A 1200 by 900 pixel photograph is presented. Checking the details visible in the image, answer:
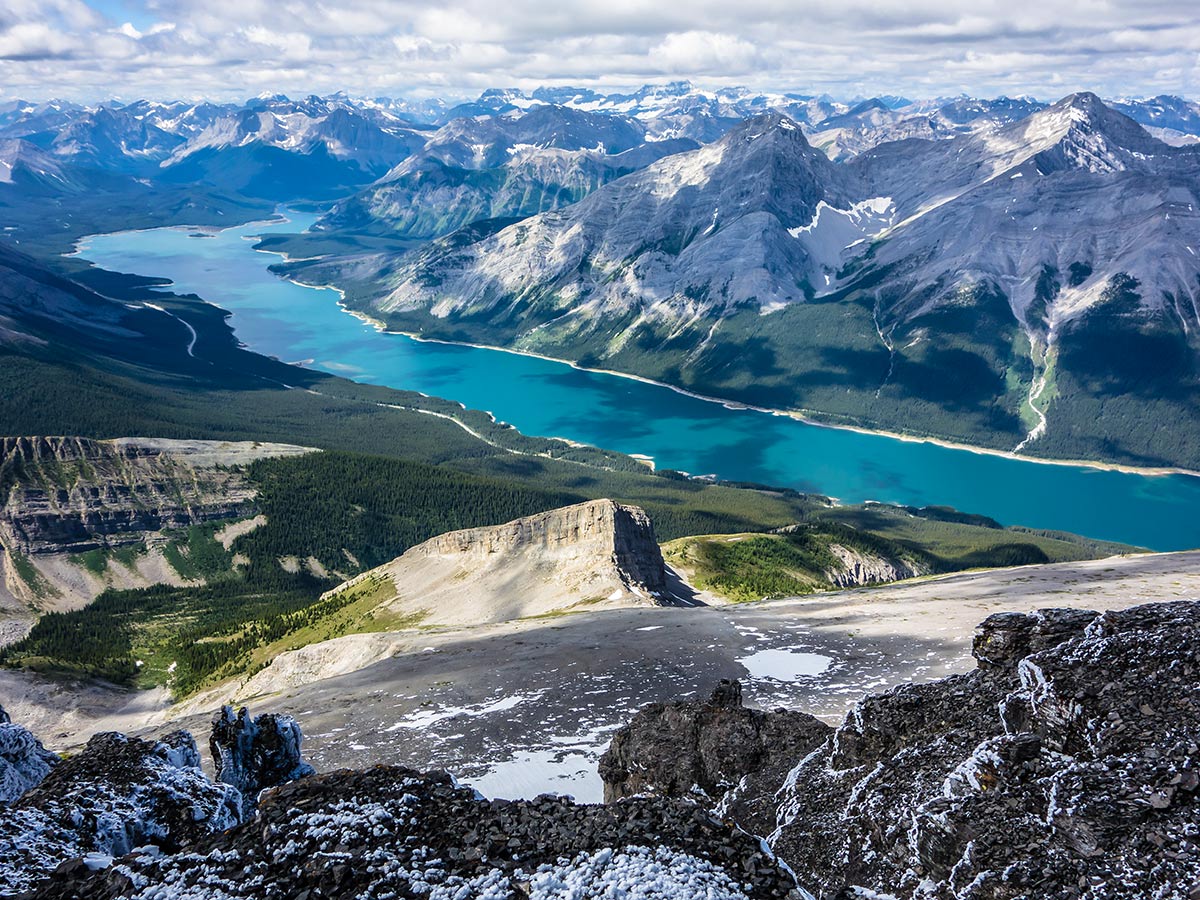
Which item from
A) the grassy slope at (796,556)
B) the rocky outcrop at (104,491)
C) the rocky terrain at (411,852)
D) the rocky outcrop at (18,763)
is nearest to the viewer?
the rocky terrain at (411,852)

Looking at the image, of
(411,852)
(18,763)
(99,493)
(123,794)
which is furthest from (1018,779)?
(99,493)

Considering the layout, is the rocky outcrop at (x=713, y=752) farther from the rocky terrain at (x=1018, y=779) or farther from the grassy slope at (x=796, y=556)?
the grassy slope at (x=796, y=556)

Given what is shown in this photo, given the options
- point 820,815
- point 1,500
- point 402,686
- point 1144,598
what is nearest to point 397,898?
point 820,815

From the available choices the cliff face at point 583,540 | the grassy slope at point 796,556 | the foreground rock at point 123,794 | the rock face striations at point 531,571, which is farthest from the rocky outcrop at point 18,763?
the grassy slope at point 796,556

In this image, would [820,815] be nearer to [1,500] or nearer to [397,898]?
[397,898]

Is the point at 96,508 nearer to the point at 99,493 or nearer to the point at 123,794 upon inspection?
the point at 99,493

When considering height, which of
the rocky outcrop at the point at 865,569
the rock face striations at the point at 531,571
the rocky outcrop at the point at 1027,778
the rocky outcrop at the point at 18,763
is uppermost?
the rocky outcrop at the point at 1027,778
